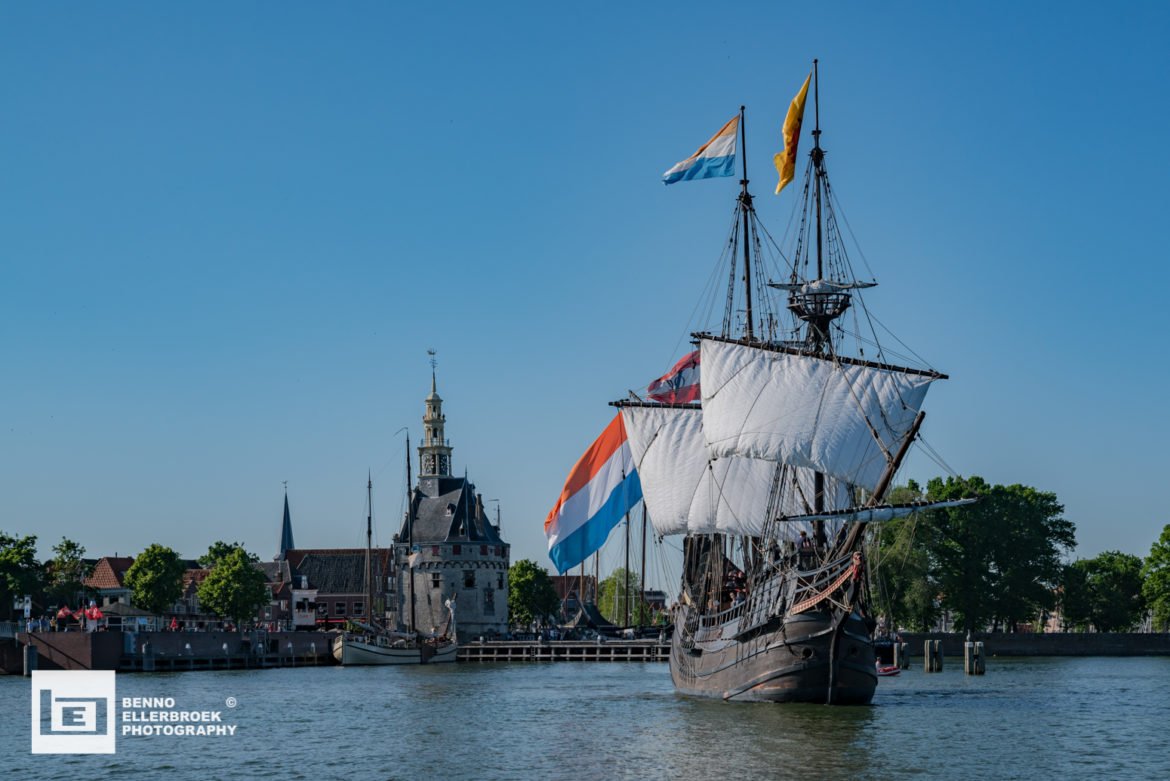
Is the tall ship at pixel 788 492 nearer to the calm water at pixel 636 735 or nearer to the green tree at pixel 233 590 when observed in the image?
the calm water at pixel 636 735

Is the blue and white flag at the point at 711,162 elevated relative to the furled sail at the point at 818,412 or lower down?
elevated

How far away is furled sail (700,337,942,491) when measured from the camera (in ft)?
167

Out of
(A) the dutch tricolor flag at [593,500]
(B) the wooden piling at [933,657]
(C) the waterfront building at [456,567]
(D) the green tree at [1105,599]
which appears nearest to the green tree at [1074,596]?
(D) the green tree at [1105,599]

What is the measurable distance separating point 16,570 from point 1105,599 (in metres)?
81.8

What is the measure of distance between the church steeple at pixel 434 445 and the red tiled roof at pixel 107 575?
96.3ft

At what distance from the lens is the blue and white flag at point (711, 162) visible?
179 feet

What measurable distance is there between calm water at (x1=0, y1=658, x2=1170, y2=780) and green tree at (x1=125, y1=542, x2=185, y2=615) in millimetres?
37552

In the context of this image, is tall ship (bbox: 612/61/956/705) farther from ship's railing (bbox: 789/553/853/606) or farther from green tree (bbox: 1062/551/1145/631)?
green tree (bbox: 1062/551/1145/631)

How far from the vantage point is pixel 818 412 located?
51.9 meters

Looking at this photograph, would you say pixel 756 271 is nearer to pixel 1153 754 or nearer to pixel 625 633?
pixel 1153 754

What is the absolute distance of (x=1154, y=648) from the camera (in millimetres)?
101188

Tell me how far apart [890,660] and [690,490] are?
17.4 m

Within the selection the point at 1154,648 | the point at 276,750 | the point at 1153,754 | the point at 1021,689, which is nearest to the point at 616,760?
the point at 276,750

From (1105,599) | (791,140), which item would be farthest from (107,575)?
(791,140)
